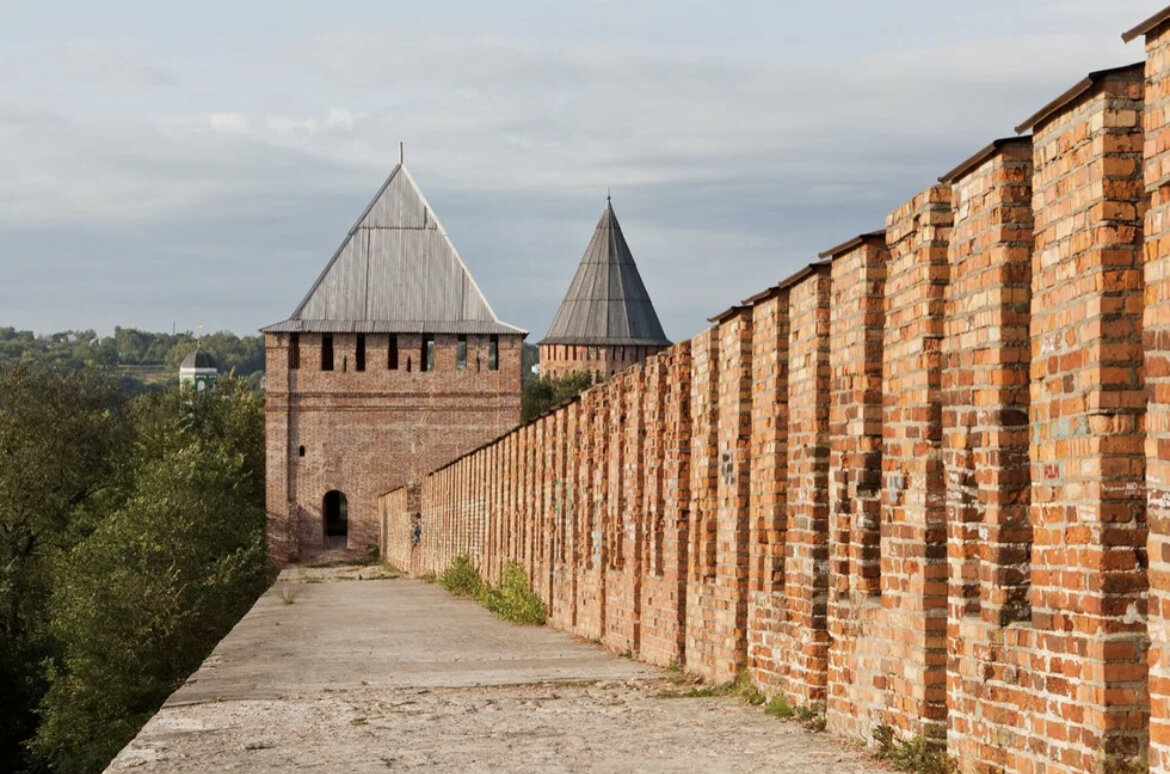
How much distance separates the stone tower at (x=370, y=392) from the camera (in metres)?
49.5

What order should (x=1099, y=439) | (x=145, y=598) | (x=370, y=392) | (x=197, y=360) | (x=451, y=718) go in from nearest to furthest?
1. (x=1099, y=439)
2. (x=451, y=718)
3. (x=145, y=598)
4. (x=370, y=392)
5. (x=197, y=360)

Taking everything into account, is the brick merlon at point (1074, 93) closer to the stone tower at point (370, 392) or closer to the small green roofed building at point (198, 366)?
the stone tower at point (370, 392)

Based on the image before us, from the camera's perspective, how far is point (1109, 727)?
4.65 meters

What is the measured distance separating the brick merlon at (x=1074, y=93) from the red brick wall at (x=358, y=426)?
44.9 meters

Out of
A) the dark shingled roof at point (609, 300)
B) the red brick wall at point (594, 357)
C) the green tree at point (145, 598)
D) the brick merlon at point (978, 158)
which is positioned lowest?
the green tree at point (145, 598)

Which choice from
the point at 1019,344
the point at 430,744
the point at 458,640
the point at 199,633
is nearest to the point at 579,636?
the point at 458,640

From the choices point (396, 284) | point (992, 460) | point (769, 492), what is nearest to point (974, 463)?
point (992, 460)

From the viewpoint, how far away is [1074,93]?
4.81m

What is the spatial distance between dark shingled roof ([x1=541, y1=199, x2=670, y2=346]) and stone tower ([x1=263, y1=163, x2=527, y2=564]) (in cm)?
3529

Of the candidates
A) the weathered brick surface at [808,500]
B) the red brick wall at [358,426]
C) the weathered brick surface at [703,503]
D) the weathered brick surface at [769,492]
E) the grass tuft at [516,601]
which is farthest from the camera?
the red brick wall at [358,426]

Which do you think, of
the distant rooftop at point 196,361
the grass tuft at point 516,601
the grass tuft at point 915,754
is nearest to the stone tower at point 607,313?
the grass tuft at point 516,601

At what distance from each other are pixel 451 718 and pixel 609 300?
7952 cm

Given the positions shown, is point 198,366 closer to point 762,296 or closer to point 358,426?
point 358,426

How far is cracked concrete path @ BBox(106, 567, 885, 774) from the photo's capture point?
6.39m
